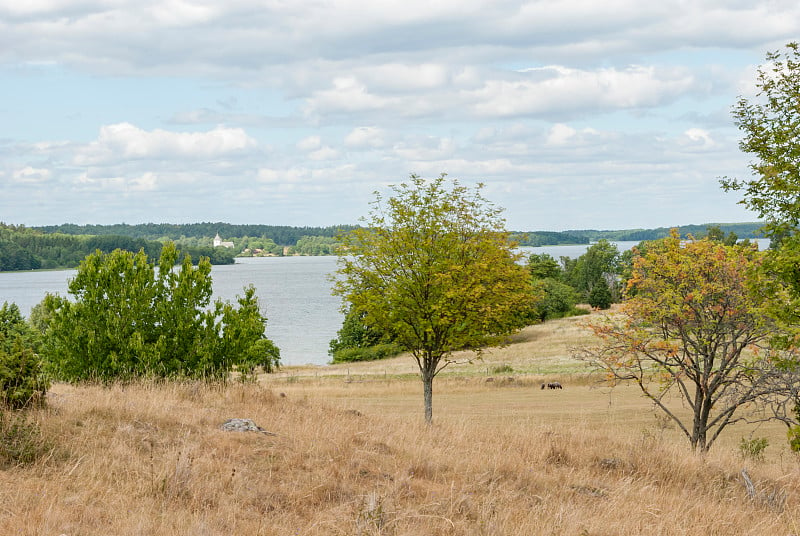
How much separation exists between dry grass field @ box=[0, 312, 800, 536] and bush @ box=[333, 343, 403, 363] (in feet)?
229

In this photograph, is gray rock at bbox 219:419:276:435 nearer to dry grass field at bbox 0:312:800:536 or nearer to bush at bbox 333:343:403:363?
dry grass field at bbox 0:312:800:536

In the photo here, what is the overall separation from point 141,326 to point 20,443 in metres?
10.9

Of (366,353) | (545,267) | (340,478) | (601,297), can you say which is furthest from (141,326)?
(545,267)

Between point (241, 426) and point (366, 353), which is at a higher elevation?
point (241, 426)

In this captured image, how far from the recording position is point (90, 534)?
215 inches

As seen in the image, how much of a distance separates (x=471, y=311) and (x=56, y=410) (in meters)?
17.8

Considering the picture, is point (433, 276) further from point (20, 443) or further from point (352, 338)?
point (352, 338)

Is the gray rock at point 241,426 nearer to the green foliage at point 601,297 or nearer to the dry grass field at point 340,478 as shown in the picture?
the dry grass field at point 340,478

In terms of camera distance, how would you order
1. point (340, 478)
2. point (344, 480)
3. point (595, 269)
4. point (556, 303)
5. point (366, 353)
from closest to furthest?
1. point (344, 480)
2. point (340, 478)
3. point (366, 353)
4. point (556, 303)
5. point (595, 269)

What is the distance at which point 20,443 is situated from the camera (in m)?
7.19

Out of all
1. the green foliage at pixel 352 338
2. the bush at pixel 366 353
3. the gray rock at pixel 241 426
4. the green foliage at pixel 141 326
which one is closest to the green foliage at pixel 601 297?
the bush at pixel 366 353

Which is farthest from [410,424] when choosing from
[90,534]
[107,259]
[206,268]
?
[107,259]

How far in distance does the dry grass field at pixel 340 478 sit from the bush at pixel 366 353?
6978cm

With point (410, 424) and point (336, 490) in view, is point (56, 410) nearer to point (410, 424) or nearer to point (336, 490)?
point (336, 490)
